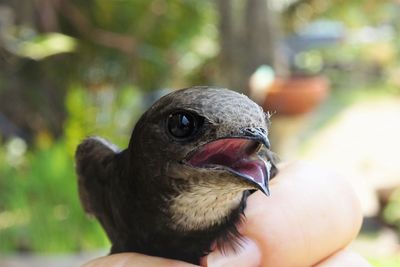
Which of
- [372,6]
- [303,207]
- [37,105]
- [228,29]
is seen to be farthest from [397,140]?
[303,207]

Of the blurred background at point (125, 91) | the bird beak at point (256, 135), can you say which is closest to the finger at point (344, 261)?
the bird beak at point (256, 135)

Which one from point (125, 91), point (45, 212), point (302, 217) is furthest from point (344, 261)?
point (125, 91)

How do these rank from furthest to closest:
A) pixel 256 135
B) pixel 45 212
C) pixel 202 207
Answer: pixel 45 212
pixel 202 207
pixel 256 135

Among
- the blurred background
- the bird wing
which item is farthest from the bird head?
the blurred background

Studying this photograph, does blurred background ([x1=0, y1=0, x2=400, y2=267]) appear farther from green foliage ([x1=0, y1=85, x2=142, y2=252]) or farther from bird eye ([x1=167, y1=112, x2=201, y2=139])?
bird eye ([x1=167, y1=112, x2=201, y2=139])

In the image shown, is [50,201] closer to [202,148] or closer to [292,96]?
[292,96]

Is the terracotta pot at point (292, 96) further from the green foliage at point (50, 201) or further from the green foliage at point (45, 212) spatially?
the green foliage at point (45, 212)
